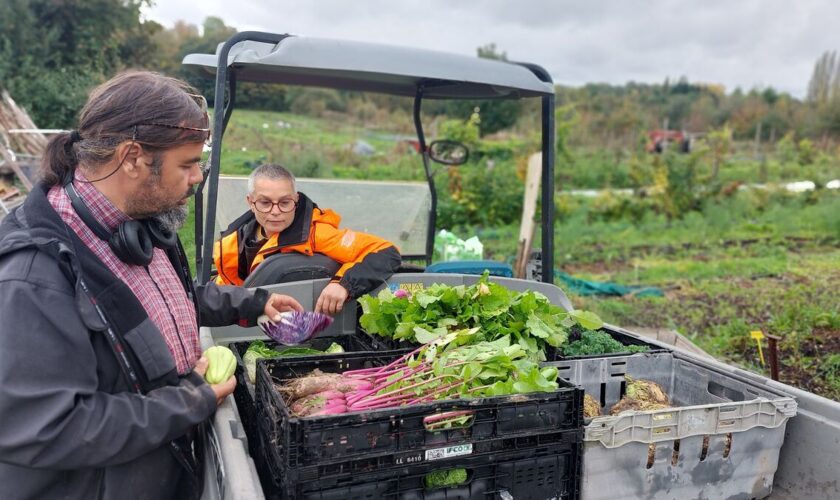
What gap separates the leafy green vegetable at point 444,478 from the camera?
227 cm

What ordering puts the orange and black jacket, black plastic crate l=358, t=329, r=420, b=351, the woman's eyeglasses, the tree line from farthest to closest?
the tree line
the woman's eyeglasses
the orange and black jacket
black plastic crate l=358, t=329, r=420, b=351

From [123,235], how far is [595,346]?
7.60 ft

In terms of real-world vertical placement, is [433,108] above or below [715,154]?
above

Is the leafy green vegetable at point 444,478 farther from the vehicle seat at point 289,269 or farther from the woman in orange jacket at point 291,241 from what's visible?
the vehicle seat at point 289,269

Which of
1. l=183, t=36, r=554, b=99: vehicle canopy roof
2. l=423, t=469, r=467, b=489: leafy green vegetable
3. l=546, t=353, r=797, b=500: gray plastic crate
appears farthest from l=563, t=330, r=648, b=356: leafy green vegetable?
l=183, t=36, r=554, b=99: vehicle canopy roof

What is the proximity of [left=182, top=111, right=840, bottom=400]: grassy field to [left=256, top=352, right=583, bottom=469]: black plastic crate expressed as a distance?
89.7 inches

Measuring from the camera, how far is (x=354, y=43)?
3.79 m

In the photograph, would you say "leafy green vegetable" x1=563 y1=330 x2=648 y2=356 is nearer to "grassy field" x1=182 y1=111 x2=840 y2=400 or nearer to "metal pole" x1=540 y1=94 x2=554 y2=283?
"metal pole" x1=540 y1=94 x2=554 y2=283

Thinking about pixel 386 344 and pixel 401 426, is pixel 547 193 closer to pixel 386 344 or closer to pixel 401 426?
pixel 386 344

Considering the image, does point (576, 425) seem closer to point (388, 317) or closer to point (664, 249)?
point (388, 317)

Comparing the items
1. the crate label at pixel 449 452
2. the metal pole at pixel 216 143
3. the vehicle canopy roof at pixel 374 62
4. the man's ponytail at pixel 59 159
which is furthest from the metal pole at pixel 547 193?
the man's ponytail at pixel 59 159

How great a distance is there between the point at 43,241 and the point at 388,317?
1772mm

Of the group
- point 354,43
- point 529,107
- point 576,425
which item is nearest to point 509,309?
point 576,425

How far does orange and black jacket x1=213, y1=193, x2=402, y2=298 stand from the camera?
3.76 metres
